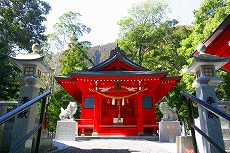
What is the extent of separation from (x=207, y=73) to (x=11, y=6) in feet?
69.6

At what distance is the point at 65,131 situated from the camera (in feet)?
33.8

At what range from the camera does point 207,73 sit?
203 inches

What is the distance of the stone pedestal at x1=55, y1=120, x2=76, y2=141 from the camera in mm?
10117

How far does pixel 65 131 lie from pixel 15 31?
13338 mm

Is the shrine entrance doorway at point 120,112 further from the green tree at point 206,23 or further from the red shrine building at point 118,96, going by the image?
the green tree at point 206,23

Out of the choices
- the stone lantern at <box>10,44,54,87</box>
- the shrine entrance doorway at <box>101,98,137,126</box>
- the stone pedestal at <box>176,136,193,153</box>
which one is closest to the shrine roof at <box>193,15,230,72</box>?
the stone pedestal at <box>176,136,193,153</box>

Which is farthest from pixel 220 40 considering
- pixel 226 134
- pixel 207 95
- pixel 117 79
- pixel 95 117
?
pixel 95 117

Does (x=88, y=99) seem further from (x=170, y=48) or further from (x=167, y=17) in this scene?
(x=167, y=17)

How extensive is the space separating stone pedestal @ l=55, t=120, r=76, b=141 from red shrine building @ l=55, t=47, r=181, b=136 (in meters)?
2.18

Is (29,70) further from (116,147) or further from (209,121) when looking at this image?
(209,121)

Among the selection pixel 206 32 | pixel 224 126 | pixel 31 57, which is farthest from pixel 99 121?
pixel 206 32

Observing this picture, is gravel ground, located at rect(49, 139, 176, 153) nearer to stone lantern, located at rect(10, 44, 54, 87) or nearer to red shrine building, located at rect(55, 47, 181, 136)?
stone lantern, located at rect(10, 44, 54, 87)

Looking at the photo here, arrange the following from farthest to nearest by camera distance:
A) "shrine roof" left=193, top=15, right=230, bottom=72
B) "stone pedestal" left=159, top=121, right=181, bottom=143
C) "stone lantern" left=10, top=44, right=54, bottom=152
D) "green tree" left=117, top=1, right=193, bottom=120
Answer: "green tree" left=117, top=1, right=193, bottom=120
"stone pedestal" left=159, top=121, right=181, bottom=143
"shrine roof" left=193, top=15, right=230, bottom=72
"stone lantern" left=10, top=44, right=54, bottom=152

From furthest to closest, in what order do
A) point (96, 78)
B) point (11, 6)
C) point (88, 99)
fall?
point (11, 6), point (88, 99), point (96, 78)
